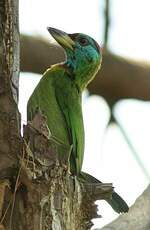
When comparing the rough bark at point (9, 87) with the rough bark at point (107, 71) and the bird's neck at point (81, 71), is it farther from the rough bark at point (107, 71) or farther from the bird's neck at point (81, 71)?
the rough bark at point (107, 71)

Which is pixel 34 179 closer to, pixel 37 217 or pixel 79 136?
pixel 37 217

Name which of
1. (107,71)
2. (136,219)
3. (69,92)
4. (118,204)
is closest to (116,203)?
(118,204)

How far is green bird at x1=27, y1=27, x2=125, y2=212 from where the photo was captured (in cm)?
377

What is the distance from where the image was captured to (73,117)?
398 centimetres

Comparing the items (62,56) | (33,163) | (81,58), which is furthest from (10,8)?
(62,56)

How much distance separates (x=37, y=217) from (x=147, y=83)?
2.50 metres

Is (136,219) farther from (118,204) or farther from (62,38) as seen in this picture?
(62,38)

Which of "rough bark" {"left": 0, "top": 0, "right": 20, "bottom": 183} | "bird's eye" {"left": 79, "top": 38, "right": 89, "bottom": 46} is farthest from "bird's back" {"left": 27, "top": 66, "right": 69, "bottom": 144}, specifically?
"rough bark" {"left": 0, "top": 0, "right": 20, "bottom": 183}

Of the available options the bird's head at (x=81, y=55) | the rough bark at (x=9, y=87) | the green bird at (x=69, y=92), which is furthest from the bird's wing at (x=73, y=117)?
the rough bark at (x=9, y=87)

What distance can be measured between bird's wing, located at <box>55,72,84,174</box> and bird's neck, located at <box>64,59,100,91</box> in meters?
0.06

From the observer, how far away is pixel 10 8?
10.2 ft

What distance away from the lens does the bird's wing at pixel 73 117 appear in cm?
365

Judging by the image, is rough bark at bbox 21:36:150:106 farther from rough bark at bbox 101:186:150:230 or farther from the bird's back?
rough bark at bbox 101:186:150:230

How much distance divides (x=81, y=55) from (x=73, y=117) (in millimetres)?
636
